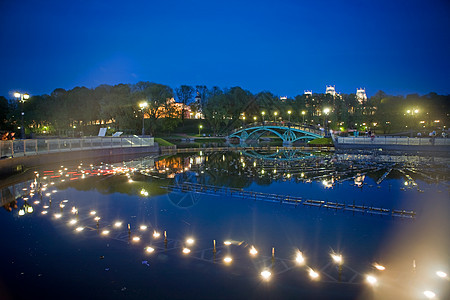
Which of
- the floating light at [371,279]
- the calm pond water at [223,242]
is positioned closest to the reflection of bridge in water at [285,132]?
the calm pond water at [223,242]

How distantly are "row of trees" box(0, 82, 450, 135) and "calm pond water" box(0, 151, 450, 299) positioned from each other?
93.7ft

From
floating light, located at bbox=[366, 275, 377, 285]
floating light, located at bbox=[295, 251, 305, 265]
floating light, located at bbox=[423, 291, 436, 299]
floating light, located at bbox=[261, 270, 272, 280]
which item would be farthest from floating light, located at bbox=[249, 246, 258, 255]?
floating light, located at bbox=[423, 291, 436, 299]

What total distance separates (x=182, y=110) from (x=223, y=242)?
64.4 m

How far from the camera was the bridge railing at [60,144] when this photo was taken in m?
18.3

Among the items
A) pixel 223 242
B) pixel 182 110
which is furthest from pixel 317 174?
pixel 182 110

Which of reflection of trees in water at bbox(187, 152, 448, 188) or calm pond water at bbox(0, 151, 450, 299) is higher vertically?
reflection of trees in water at bbox(187, 152, 448, 188)

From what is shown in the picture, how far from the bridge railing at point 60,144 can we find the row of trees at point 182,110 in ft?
21.5

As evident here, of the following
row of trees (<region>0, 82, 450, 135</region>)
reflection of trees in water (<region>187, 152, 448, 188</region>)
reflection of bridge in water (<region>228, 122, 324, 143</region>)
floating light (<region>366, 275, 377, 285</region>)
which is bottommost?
floating light (<region>366, 275, 377, 285</region>)

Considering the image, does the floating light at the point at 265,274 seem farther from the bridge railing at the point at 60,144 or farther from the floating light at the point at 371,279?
the bridge railing at the point at 60,144

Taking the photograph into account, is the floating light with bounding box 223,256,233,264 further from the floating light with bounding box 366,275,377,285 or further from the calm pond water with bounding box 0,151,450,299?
the floating light with bounding box 366,275,377,285

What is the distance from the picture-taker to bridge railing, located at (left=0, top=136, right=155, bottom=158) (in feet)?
60.1

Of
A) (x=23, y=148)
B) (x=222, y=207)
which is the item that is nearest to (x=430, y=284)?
(x=222, y=207)

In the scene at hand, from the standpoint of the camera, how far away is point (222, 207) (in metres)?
11.8

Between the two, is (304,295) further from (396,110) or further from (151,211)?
(396,110)
